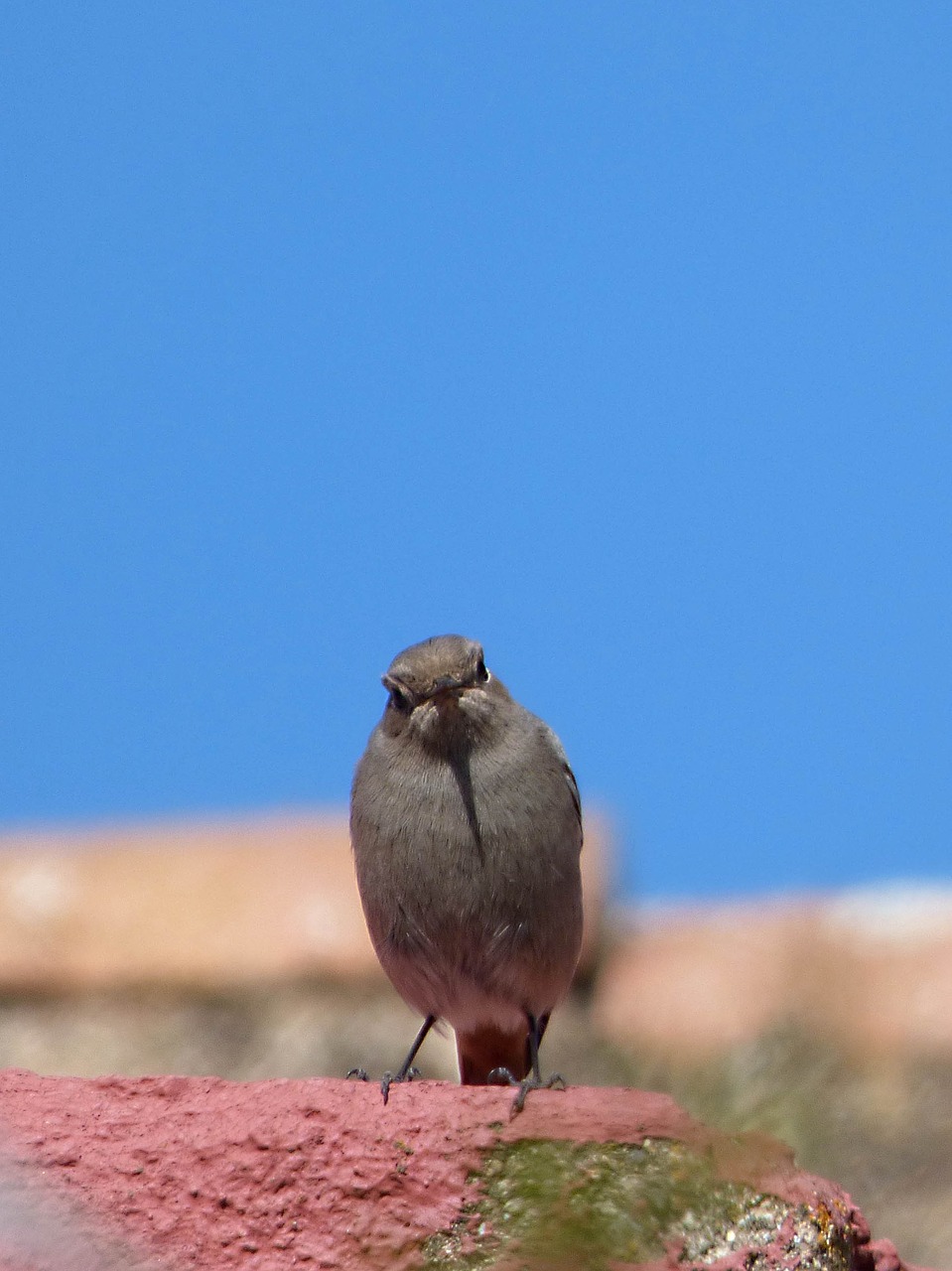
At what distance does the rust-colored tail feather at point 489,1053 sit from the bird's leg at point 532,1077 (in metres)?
0.16

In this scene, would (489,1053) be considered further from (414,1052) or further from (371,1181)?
(371,1181)

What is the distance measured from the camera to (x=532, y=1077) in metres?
4.66

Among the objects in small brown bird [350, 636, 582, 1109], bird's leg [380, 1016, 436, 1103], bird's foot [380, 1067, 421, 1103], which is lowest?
bird's foot [380, 1067, 421, 1103]

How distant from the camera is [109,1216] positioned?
2.78 metres

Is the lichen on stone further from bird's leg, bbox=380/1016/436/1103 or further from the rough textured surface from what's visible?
bird's leg, bbox=380/1016/436/1103

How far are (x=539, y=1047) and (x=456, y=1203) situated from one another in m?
2.36

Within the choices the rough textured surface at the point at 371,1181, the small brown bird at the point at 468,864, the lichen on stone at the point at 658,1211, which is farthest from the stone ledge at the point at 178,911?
the lichen on stone at the point at 658,1211

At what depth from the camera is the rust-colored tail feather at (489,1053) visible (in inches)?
207

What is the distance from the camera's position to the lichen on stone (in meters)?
2.41

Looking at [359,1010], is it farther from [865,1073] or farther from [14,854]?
[865,1073]

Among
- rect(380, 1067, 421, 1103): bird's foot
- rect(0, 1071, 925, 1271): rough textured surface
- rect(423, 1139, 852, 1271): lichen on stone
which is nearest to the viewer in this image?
rect(423, 1139, 852, 1271): lichen on stone

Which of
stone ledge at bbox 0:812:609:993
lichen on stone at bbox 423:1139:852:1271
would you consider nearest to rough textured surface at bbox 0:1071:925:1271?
lichen on stone at bbox 423:1139:852:1271

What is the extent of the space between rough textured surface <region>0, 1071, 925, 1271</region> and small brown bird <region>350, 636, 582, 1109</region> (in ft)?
5.80

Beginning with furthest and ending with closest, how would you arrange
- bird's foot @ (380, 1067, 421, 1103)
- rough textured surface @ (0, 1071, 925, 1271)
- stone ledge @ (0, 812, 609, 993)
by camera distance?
stone ledge @ (0, 812, 609, 993)
bird's foot @ (380, 1067, 421, 1103)
rough textured surface @ (0, 1071, 925, 1271)
